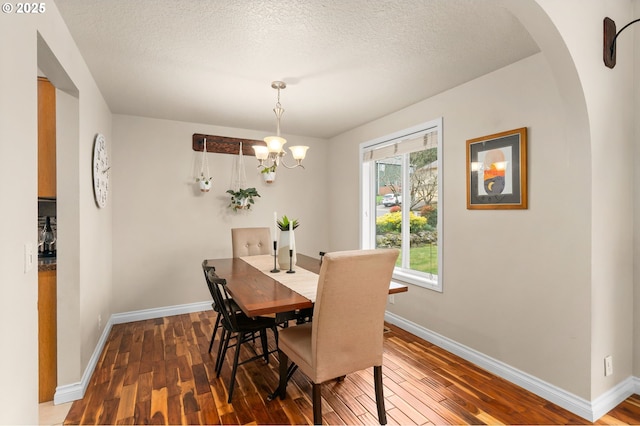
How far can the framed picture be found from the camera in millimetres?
2268

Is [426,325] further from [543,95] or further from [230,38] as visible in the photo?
[230,38]

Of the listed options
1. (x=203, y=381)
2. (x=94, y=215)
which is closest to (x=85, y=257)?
(x=94, y=215)

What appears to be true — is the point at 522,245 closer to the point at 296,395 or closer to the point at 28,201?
the point at 296,395

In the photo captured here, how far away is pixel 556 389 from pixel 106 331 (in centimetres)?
388

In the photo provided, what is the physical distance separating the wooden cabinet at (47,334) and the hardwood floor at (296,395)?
254mm

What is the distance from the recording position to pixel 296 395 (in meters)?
2.16

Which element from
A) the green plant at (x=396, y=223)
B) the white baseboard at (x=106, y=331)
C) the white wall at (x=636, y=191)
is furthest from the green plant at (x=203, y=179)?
the white wall at (x=636, y=191)

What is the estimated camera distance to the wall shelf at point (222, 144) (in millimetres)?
3934

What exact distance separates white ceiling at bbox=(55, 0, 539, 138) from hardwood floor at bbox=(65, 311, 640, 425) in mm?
2380

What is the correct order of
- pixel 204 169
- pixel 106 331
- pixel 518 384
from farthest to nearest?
pixel 204 169
pixel 106 331
pixel 518 384

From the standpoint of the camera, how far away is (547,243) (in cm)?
215

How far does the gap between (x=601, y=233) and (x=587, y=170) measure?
415 millimetres

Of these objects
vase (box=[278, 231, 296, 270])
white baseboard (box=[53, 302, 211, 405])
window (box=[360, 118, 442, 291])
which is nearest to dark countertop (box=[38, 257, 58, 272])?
white baseboard (box=[53, 302, 211, 405])

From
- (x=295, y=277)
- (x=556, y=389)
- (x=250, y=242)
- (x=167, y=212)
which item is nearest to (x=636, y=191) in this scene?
(x=556, y=389)
